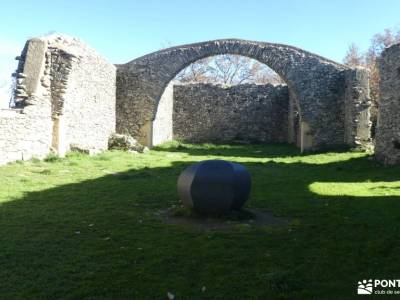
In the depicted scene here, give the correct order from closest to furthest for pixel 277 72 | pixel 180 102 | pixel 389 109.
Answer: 1. pixel 389 109
2. pixel 277 72
3. pixel 180 102

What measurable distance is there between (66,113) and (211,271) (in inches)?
428

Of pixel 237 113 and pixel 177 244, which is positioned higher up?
pixel 237 113

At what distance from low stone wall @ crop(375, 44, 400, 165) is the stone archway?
5.00m

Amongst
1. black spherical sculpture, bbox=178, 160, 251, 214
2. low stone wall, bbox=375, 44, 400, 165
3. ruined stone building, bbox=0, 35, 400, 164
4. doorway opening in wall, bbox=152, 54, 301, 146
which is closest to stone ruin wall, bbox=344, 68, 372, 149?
ruined stone building, bbox=0, 35, 400, 164

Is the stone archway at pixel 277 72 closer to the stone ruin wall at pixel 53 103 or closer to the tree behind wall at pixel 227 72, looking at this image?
the stone ruin wall at pixel 53 103

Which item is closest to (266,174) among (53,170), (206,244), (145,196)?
(145,196)

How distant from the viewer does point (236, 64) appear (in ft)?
138

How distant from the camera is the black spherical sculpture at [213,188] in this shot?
6562 millimetres

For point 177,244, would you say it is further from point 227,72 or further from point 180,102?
point 227,72

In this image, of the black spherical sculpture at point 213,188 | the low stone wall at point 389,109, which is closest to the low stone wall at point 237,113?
the low stone wall at point 389,109

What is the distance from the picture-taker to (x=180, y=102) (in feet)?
81.8

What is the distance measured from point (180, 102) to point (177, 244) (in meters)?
19.9

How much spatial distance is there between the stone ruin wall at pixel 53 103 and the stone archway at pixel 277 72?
122 inches

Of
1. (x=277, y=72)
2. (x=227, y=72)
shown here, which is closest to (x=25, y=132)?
(x=277, y=72)
